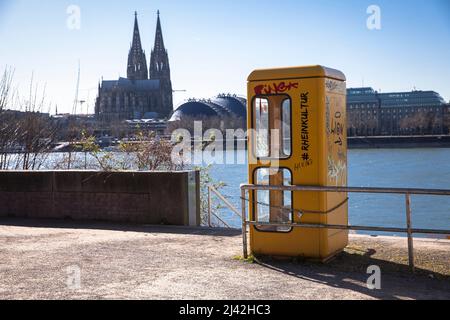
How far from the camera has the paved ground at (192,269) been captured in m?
5.93

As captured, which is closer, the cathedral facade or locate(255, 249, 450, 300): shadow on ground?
locate(255, 249, 450, 300): shadow on ground

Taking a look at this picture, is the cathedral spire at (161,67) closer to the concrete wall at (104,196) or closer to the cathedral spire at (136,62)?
the cathedral spire at (136,62)

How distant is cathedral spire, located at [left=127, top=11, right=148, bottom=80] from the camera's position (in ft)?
522

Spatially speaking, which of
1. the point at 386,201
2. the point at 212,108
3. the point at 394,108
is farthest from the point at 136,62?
the point at 386,201

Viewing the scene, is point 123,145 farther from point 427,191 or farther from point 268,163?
point 427,191

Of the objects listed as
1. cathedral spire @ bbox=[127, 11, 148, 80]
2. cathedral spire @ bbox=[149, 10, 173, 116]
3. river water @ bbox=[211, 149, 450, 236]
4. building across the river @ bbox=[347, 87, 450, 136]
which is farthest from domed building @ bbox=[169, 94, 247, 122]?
river water @ bbox=[211, 149, 450, 236]

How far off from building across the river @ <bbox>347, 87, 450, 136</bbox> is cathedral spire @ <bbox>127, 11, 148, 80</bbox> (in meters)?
52.4

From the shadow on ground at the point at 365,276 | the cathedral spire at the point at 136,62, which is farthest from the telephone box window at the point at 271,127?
the cathedral spire at the point at 136,62

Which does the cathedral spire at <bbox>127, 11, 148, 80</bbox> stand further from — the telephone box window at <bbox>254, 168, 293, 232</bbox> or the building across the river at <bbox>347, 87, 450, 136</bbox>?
the telephone box window at <bbox>254, 168, 293, 232</bbox>

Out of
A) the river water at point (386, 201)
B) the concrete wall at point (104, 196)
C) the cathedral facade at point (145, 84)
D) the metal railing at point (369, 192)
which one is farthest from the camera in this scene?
the cathedral facade at point (145, 84)

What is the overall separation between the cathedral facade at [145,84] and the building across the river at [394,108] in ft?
153

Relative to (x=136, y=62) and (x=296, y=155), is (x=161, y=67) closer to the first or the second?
(x=136, y=62)

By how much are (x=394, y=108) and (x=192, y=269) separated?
16103 cm
